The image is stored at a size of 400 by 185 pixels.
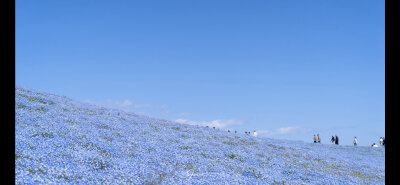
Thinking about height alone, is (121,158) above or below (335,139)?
above

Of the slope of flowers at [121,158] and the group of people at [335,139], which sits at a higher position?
the slope of flowers at [121,158]

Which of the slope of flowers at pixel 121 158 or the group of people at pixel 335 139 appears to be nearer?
the slope of flowers at pixel 121 158

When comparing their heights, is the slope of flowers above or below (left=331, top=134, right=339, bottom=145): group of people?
above

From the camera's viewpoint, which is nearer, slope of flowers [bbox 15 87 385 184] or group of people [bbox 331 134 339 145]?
slope of flowers [bbox 15 87 385 184]

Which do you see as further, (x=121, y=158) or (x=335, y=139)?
(x=335, y=139)

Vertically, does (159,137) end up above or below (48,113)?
below
